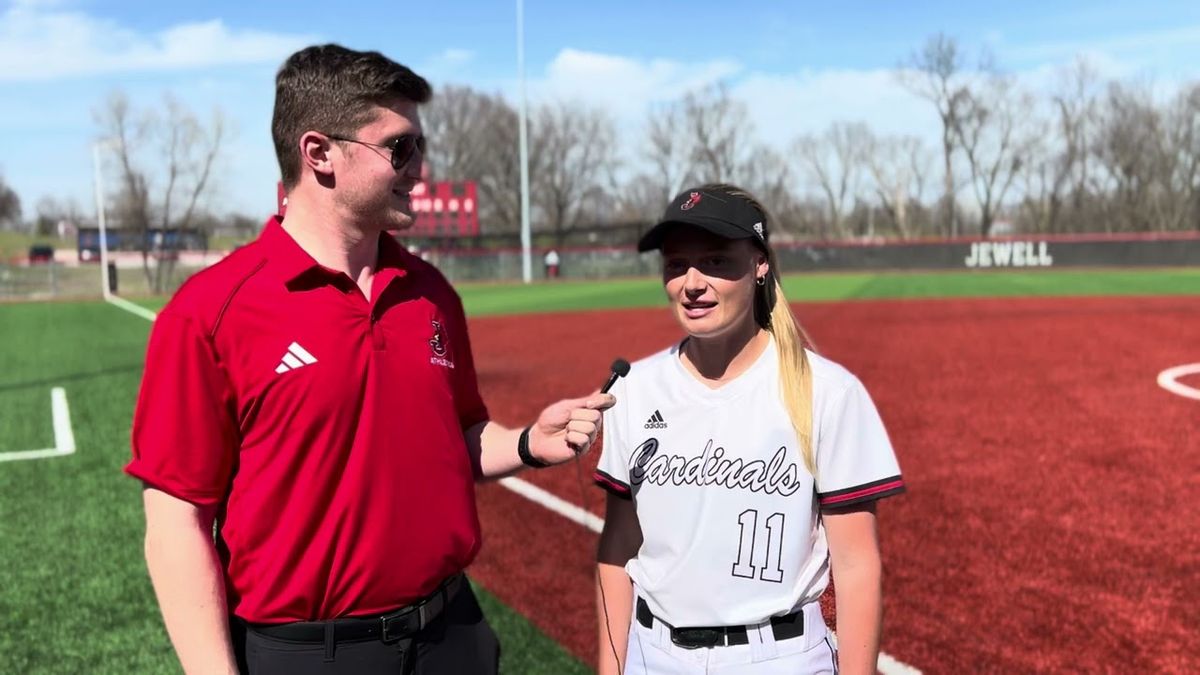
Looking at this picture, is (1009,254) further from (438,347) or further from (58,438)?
A: (438,347)

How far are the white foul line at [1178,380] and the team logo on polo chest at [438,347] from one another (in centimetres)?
1048

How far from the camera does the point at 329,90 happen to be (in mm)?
1963

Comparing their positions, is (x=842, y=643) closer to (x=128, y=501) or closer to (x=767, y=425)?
(x=767, y=425)

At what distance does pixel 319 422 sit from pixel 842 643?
4.51ft

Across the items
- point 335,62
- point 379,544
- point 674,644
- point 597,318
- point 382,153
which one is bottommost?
point 597,318

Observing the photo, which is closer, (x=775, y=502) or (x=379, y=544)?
(x=379, y=544)

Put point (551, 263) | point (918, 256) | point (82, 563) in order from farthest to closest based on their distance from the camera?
point (551, 263), point (918, 256), point (82, 563)

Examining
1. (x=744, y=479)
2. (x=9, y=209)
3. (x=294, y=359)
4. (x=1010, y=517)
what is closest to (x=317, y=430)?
(x=294, y=359)

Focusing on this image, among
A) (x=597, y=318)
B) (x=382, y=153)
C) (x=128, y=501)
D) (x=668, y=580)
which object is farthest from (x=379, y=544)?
(x=597, y=318)

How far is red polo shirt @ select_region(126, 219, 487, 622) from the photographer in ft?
5.89

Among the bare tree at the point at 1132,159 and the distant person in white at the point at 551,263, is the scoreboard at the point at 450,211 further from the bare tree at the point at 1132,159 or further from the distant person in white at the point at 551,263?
the bare tree at the point at 1132,159

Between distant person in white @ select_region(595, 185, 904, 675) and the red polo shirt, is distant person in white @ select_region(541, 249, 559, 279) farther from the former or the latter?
the red polo shirt

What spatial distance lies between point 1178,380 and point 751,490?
11364 mm

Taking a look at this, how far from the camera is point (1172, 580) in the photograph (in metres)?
4.93
